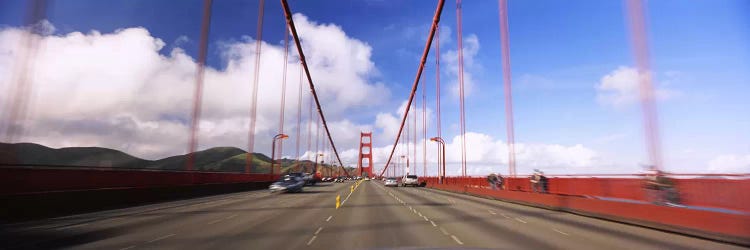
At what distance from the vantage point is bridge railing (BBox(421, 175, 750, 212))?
10927mm

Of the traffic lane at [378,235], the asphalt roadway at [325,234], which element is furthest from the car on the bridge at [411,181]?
the traffic lane at [378,235]

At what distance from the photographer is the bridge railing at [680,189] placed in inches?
430

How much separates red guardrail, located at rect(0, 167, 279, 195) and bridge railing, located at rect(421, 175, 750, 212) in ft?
64.5

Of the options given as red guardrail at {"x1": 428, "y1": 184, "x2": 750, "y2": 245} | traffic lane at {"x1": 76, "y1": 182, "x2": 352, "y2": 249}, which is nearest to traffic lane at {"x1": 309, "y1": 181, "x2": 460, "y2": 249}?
traffic lane at {"x1": 76, "y1": 182, "x2": 352, "y2": 249}

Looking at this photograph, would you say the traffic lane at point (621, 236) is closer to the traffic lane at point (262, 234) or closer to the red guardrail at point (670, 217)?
the red guardrail at point (670, 217)

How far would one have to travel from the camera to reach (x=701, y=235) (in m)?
11.1

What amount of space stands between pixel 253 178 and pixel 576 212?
37.7m

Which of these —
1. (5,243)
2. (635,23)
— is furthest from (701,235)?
(5,243)

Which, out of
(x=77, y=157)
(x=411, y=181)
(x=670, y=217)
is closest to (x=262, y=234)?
(x=670, y=217)

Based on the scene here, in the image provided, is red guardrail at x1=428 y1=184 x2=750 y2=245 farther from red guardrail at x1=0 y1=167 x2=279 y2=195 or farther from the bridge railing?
red guardrail at x1=0 y1=167 x2=279 y2=195

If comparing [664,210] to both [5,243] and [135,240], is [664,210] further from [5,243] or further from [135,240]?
[5,243]

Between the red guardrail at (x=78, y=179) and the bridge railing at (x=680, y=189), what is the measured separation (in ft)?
64.5

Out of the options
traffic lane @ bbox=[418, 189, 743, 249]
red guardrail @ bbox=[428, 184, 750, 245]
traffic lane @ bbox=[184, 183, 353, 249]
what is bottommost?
traffic lane @ bbox=[418, 189, 743, 249]

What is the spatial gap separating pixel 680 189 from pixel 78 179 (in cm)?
2070
